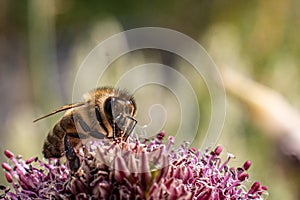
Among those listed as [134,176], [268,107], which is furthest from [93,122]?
[268,107]

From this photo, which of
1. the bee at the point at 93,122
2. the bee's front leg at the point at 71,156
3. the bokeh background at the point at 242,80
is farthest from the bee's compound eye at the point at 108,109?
the bokeh background at the point at 242,80

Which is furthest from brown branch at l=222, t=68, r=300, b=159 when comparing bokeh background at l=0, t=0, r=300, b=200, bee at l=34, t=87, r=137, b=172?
bee at l=34, t=87, r=137, b=172

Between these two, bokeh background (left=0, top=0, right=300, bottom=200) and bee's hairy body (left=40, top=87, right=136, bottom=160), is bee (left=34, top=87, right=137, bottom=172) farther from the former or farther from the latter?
bokeh background (left=0, top=0, right=300, bottom=200)

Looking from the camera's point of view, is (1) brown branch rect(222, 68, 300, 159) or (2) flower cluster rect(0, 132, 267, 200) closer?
(2) flower cluster rect(0, 132, 267, 200)

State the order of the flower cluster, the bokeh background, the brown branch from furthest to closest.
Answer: the brown branch → the bokeh background → the flower cluster

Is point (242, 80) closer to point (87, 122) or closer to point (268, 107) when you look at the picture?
point (268, 107)

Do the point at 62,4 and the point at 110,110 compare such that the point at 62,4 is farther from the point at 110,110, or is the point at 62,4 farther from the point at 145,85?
the point at 110,110

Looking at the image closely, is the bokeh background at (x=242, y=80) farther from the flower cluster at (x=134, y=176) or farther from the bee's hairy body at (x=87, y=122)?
the bee's hairy body at (x=87, y=122)
